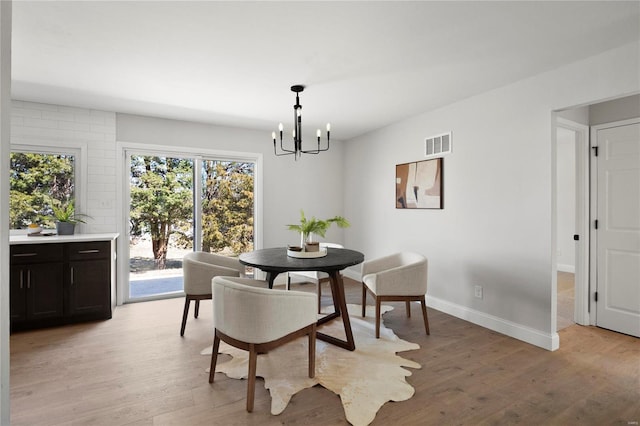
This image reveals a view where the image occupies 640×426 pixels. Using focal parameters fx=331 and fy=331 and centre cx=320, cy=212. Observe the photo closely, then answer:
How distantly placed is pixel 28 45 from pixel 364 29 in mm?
2429

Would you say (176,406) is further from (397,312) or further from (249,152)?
(249,152)

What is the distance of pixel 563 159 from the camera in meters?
5.96

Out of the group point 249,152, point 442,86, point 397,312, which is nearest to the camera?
point 442,86

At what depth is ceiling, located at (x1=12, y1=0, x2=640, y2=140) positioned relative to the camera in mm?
2014

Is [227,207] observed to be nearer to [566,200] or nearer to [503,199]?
[503,199]

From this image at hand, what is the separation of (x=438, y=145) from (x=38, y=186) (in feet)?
15.3

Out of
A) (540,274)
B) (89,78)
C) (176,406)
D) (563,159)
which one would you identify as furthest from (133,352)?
(563,159)

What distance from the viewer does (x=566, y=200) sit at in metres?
5.96

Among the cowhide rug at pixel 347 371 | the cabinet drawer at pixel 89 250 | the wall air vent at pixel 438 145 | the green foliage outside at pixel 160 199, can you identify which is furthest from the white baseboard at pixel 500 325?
the cabinet drawer at pixel 89 250

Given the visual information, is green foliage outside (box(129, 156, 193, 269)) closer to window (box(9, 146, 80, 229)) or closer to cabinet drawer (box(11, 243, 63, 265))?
window (box(9, 146, 80, 229))

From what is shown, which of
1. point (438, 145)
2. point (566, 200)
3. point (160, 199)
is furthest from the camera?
point (566, 200)

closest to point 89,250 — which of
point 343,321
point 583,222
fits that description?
point 343,321

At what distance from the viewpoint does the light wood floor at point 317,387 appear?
1952 millimetres

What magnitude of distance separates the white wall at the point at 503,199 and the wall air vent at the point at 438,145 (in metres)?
0.08
